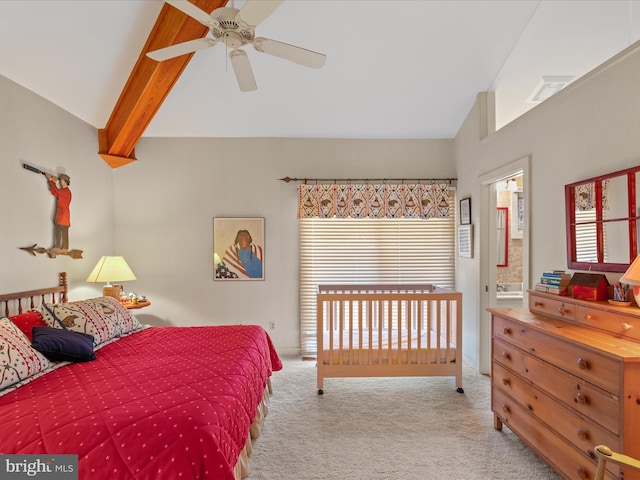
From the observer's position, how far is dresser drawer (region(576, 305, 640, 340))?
1.69 metres

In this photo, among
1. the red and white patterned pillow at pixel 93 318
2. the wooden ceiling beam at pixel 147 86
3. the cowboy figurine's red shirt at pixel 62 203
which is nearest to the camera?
the red and white patterned pillow at pixel 93 318

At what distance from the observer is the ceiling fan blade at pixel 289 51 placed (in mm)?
1888

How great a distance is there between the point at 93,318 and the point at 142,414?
1384mm

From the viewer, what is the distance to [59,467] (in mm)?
1288

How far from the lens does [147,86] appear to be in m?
2.98

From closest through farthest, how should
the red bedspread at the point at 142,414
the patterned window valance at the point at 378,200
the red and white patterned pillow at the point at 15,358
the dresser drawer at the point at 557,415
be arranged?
the red bedspread at the point at 142,414 → the dresser drawer at the point at 557,415 → the red and white patterned pillow at the point at 15,358 → the patterned window valance at the point at 378,200

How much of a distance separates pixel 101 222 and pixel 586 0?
16.1 feet

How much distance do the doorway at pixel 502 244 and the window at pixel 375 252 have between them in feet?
2.07

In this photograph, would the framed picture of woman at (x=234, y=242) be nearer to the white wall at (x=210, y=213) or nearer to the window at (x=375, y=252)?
the white wall at (x=210, y=213)

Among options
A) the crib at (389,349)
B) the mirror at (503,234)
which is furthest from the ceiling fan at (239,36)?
the mirror at (503,234)

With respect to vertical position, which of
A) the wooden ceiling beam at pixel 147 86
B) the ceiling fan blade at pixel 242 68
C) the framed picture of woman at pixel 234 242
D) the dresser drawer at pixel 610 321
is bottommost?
the dresser drawer at pixel 610 321

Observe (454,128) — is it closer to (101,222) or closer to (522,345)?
(522,345)

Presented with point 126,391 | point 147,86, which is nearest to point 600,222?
point 126,391

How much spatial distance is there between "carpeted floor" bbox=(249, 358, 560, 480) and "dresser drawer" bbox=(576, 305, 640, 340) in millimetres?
922
